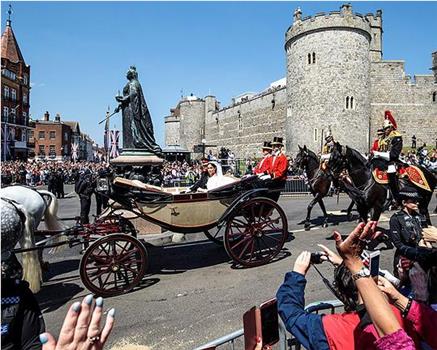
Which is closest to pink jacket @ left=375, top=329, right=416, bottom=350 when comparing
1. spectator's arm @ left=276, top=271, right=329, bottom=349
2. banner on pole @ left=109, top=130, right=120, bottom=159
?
spectator's arm @ left=276, top=271, right=329, bottom=349

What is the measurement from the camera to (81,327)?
128 centimetres

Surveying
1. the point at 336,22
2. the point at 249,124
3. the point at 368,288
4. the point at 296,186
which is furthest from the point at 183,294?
the point at 249,124

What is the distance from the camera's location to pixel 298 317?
80.2 inches

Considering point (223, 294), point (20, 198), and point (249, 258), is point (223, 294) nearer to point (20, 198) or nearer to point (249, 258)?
point (249, 258)

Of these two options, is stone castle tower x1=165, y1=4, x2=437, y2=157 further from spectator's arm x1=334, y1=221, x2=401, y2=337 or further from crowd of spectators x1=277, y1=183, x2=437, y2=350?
spectator's arm x1=334, y1=221, x2=401, y2=337

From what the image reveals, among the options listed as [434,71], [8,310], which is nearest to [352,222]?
[8,310]

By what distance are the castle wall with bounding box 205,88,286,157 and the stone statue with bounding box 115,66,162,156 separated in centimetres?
4102

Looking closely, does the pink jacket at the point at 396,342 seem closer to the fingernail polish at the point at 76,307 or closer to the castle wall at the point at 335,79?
the fingernail polish at the point at 76,307

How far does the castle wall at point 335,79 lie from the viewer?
116 feet

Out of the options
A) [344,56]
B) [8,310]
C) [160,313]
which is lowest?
[160,313]

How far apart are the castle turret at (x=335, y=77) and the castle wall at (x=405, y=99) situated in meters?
4.31

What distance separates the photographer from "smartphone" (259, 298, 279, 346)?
236 centimetres

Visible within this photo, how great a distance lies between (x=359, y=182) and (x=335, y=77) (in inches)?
1183

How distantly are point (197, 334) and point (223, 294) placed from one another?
1.15 metres
